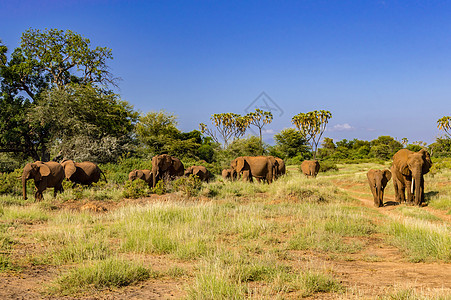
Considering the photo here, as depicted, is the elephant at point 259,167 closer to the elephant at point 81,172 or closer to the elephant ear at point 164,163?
the elephant ear at point 164,163

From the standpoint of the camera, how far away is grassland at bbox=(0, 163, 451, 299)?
482 cm

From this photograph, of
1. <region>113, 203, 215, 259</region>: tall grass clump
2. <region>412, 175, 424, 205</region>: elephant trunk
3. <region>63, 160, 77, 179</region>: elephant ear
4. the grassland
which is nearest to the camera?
the grassland

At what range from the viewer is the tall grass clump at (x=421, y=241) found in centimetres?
652

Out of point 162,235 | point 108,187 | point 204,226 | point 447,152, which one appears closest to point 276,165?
point 108,187

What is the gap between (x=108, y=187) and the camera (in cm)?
1792

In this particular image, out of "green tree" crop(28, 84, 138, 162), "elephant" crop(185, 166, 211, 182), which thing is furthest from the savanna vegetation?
"green tree" crop(28, 84, 138, 162)

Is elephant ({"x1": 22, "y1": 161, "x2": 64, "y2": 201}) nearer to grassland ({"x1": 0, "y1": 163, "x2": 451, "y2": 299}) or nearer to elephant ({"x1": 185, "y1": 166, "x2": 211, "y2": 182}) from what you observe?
grassland ({"x1": 0, "y1": 163, "x2": 451, "y2": 299})

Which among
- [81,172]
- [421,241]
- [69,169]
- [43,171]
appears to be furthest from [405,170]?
[69,169]

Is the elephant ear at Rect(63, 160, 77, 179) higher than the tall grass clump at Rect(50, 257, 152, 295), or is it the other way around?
the elephant ear at Rect(63, 160, 77, 179)

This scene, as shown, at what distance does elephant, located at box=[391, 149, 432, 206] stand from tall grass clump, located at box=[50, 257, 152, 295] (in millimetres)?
11988

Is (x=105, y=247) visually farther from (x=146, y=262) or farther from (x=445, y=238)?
(x=445, y=238)

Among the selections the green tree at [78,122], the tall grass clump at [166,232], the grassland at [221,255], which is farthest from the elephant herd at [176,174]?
the green tree at [78,122]

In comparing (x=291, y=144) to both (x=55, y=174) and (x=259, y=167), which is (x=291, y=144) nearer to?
(x=259, y=167)

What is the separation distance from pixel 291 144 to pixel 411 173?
148 feet
